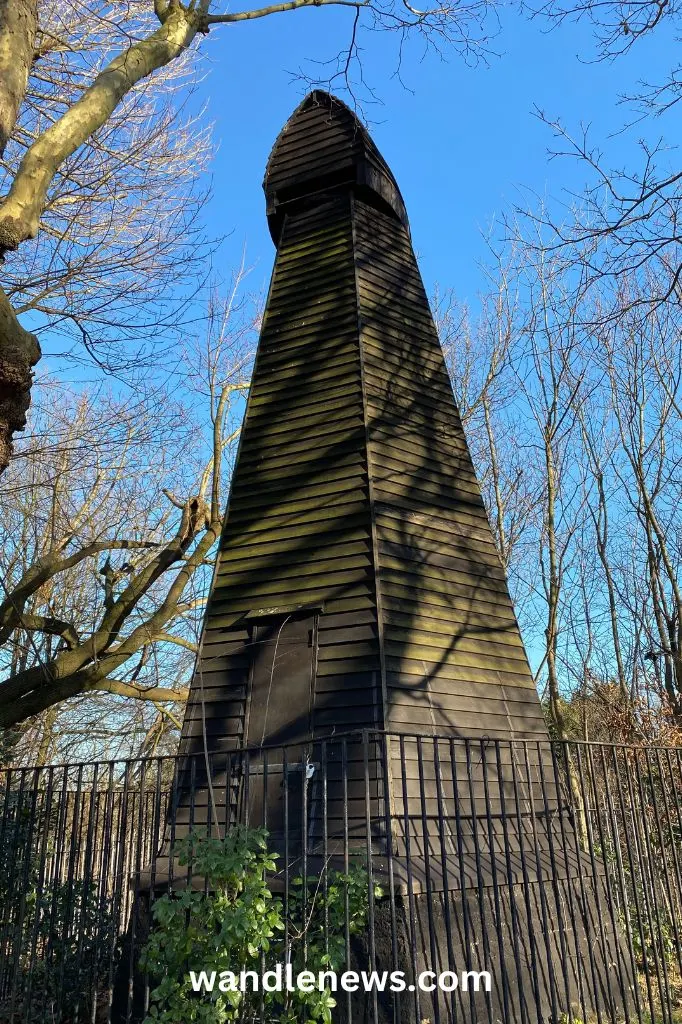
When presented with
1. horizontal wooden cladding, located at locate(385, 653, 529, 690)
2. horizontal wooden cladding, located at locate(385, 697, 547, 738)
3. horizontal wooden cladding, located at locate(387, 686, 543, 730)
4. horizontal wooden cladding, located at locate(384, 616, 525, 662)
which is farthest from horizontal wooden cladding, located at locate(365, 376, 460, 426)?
horizontal wooden cladding, located at locate(385, 697, 547, 738)

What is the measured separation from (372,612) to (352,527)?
0.91m

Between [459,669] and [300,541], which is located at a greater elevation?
[300,541]

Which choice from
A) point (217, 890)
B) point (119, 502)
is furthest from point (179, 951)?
point (119, 502)

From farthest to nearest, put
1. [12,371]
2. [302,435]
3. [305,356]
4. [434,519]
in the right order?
1. [305,356]
2. [302,435]
3. [434,519]
4. [12,371]

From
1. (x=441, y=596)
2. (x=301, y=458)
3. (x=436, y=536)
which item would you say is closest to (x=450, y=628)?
(x=441, y=596)

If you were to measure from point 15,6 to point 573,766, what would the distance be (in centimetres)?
1270

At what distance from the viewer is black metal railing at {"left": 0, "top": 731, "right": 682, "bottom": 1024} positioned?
16.1 feet

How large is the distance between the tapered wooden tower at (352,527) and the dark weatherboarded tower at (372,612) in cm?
2

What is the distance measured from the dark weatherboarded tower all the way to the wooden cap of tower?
0.05 m

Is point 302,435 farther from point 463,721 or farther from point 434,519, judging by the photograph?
point 463,721

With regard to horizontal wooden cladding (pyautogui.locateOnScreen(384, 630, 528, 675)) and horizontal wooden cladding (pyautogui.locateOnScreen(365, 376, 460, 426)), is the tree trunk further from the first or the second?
horizontal wooden cladding (pyautogui.locateOnScreen(384, 630, 528, 675))

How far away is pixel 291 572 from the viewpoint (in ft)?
24.7

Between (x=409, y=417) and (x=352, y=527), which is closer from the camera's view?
(x=352, y=527)

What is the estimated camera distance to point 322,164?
10047 mm
